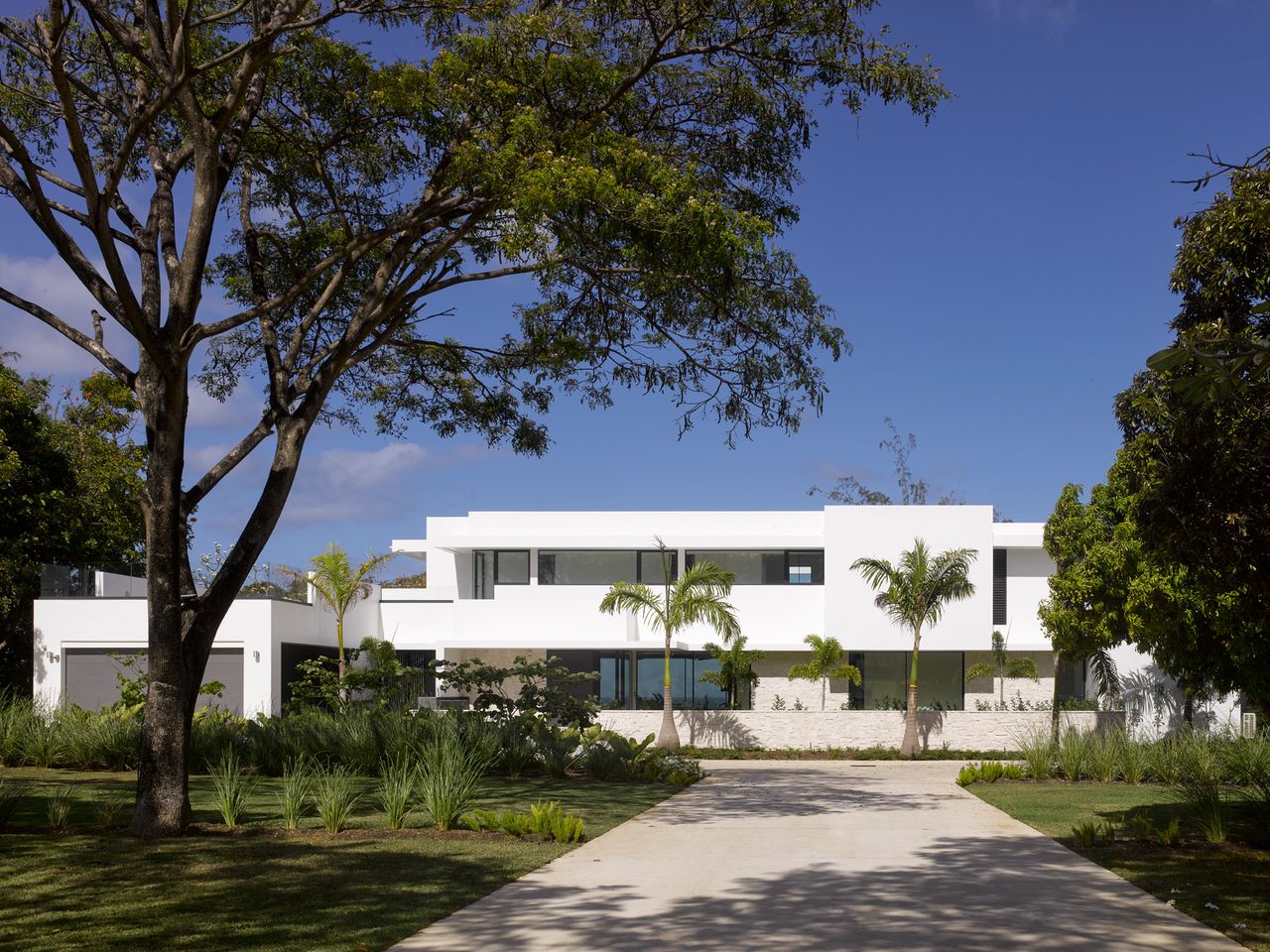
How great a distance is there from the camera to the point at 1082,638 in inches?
1054

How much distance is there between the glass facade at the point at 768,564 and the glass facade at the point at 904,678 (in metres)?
2.36

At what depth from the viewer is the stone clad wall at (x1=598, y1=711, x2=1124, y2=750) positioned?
99.8 ft

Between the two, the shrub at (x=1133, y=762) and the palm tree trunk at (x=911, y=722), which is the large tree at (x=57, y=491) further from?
the shrub at (x=1133, y=762)

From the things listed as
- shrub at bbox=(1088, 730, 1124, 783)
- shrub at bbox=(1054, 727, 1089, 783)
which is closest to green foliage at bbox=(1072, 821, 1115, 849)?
shrub at bbox=(1088, 730, 1124, 783)

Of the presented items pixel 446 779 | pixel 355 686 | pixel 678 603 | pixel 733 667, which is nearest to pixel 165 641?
pixel 446 779

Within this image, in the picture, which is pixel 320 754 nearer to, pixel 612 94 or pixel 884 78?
pixel 612 94

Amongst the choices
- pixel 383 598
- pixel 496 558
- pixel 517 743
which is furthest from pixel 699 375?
pixel 383 598

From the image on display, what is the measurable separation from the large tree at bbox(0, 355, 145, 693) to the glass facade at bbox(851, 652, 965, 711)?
18134mm

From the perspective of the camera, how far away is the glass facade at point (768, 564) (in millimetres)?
33844

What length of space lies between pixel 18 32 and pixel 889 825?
1239 centimetres

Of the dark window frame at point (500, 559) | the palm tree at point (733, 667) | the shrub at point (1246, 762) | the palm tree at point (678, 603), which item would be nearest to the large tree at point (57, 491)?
the dark window frame at point (500, 559)

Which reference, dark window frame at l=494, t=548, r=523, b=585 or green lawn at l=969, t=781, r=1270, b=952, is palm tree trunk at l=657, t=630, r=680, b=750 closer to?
dark window frame at l=494, t=548, r=523, b=585

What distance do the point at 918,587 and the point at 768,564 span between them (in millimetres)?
5713

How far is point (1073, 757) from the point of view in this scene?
1977 centimetres
